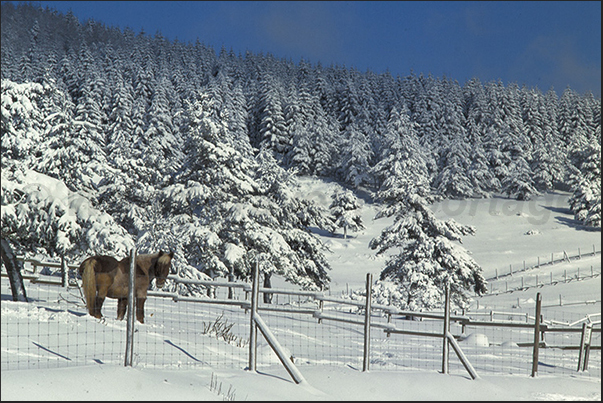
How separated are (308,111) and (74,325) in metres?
78.5

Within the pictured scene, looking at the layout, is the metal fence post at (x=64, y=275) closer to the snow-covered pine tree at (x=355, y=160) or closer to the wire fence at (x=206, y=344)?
the wire fence at (x=206, y=344)

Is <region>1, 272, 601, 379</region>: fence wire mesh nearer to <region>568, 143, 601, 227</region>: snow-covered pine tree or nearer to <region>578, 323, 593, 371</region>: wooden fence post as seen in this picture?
<region>578, 323, 593, 371</region>: wooden fence post

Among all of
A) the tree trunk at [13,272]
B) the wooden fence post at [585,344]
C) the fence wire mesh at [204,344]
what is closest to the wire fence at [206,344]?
the fence wire mesh at [204,344]

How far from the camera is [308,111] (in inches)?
3425

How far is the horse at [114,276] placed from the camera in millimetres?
11461

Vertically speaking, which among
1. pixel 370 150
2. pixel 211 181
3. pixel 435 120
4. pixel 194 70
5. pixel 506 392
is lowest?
pixel 506 392

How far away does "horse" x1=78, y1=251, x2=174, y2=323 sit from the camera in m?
11.5

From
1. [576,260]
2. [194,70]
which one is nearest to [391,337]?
[576,260]

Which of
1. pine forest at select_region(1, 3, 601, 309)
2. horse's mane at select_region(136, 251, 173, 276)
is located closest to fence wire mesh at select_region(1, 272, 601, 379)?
horse's mane at select_region(136, 251, 173, 276)

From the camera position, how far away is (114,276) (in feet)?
37.8

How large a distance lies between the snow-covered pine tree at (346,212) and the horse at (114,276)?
48.5 m

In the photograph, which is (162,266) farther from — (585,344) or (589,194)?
(589,194)

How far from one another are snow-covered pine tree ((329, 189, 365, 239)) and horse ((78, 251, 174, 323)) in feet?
159

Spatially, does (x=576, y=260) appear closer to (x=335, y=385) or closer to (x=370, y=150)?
(x=370, y=150)
